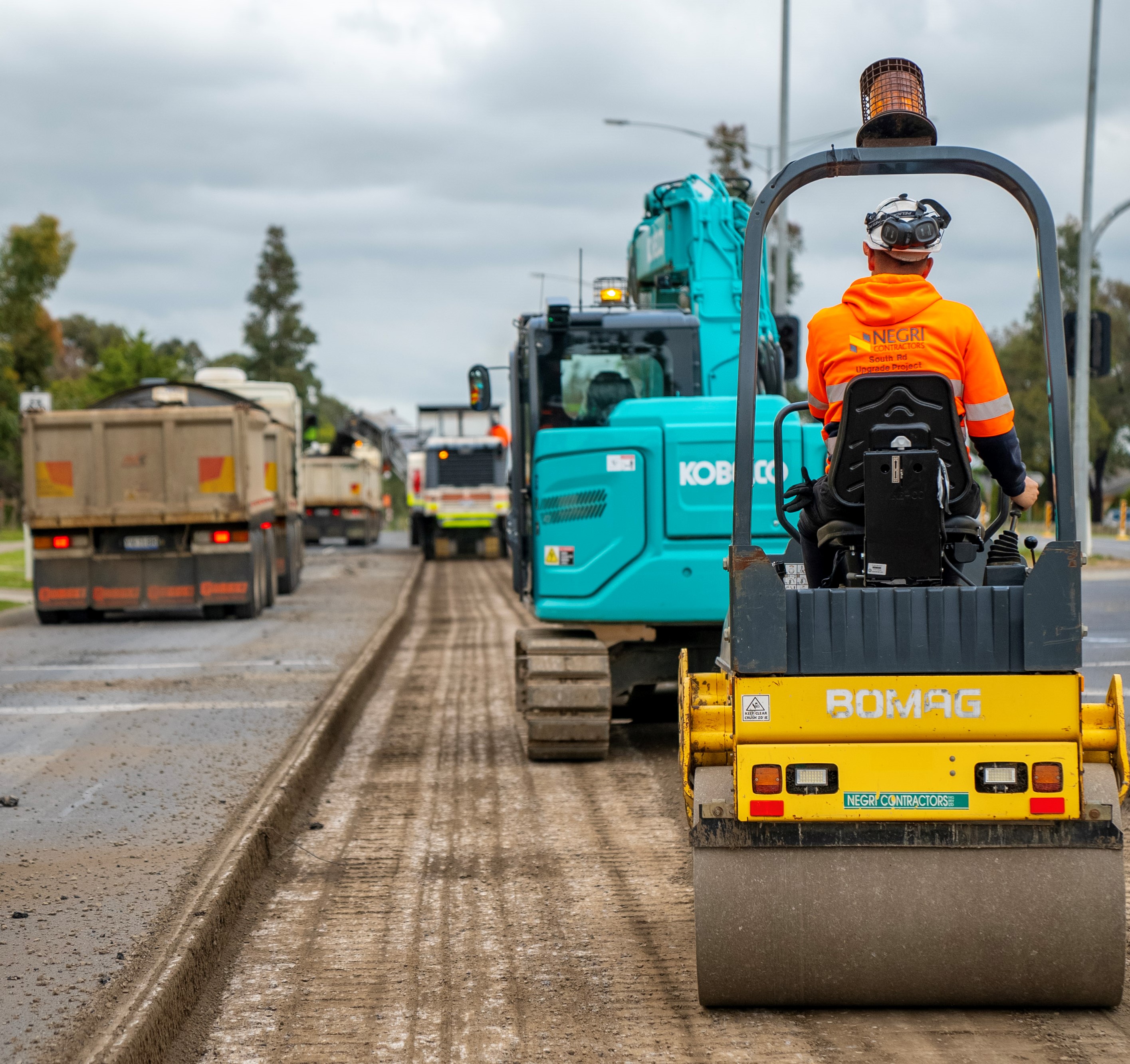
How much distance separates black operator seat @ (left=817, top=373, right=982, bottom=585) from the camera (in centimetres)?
469

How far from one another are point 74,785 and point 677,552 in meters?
3.66

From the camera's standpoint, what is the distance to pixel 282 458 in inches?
992

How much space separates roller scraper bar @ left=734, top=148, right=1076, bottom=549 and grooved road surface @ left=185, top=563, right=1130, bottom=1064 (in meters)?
1.57

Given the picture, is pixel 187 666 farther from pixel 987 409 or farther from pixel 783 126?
pixel 783 126

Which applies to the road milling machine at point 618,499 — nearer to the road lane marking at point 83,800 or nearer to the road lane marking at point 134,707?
the road lane marking at point 134,707

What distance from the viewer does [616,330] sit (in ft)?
34.0

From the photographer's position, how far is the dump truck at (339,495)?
4647cm

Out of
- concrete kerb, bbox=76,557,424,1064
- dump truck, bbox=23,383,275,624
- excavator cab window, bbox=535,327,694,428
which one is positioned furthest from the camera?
dump truck, bbox=23,383,275,624

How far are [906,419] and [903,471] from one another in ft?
0.58

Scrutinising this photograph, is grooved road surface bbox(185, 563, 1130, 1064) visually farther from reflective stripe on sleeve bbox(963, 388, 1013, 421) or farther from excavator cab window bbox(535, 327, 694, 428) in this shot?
excavator cab window bbox(535, 327, 694, 428)

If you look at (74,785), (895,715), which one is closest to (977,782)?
(895,715)

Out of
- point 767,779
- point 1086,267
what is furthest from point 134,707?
point 1086,267

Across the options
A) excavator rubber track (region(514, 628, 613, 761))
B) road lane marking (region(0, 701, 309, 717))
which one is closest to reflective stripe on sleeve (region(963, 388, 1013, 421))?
excavator rubber track (region(514, 628, 613, 761))

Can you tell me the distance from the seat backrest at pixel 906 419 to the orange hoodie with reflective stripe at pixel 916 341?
77 mm
